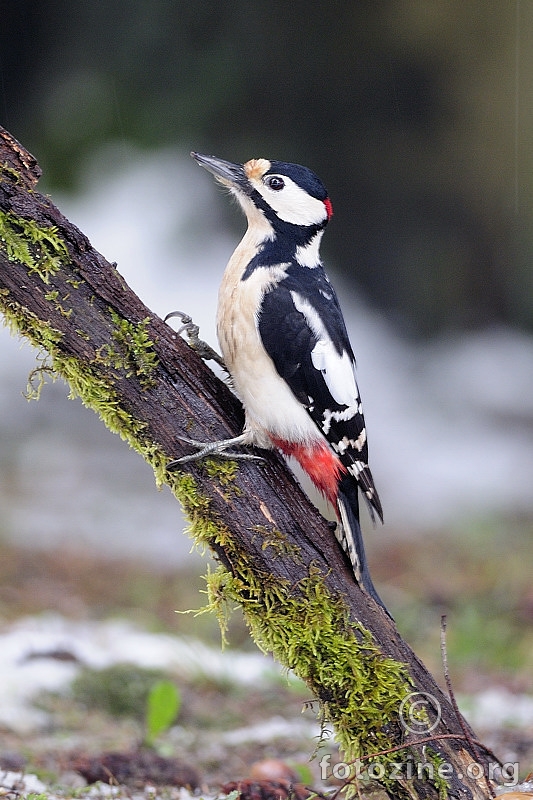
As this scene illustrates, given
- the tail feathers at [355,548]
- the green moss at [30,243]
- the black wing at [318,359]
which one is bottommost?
the tail feathers at [355,548]

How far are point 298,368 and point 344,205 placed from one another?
563cm

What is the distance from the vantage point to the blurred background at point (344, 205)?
6.62 meters

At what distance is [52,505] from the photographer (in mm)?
6219

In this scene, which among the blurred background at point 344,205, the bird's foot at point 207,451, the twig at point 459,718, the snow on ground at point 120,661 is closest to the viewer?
the twig at point 459,718

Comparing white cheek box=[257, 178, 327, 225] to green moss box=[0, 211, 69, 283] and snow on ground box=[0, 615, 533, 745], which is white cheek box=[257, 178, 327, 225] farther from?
snow on ground box=[0, 615, 533, 745]

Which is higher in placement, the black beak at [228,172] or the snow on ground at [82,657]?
the black beak at [228,172]

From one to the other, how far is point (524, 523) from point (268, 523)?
459cm

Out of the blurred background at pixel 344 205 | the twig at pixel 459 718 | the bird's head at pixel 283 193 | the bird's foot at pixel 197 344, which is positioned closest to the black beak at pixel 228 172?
the bird's head at pixel 283 193

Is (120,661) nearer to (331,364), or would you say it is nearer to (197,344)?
(197,344)

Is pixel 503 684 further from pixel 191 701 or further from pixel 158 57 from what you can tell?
pixel 158 57

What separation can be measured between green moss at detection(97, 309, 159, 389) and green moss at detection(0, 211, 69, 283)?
21cm

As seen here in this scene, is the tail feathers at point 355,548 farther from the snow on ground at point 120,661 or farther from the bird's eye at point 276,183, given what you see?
the snow on ground at point 120,661

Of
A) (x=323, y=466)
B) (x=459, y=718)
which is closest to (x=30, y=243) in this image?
(x=323, y=466)

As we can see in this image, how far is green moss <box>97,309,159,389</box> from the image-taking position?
2232 mm
